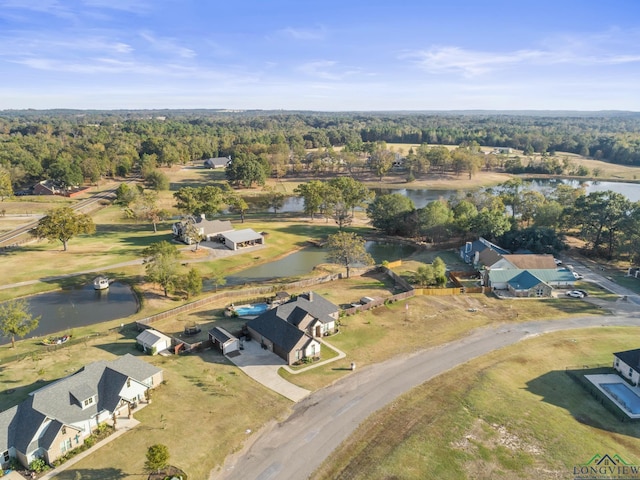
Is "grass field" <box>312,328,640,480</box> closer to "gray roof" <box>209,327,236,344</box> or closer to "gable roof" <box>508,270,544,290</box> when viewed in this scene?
"gray roof" <box>209,327,236,344</box>

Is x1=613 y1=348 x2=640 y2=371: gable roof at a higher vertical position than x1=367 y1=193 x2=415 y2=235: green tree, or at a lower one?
lower

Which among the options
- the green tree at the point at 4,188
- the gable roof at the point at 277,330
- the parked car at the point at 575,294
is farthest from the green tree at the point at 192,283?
the green tree at the point at 4,188

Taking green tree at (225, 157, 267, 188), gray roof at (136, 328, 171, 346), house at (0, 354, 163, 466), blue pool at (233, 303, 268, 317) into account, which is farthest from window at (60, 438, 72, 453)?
green tree at (225, 157, 267, 188)

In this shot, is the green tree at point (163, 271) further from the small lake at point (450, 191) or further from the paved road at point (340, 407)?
the small lake at point (450, 191)

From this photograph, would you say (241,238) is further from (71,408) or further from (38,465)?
Result: (38,465)

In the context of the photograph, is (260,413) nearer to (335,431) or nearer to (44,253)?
(335,431)

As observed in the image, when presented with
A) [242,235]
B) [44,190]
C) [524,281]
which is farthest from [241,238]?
[44,190]
